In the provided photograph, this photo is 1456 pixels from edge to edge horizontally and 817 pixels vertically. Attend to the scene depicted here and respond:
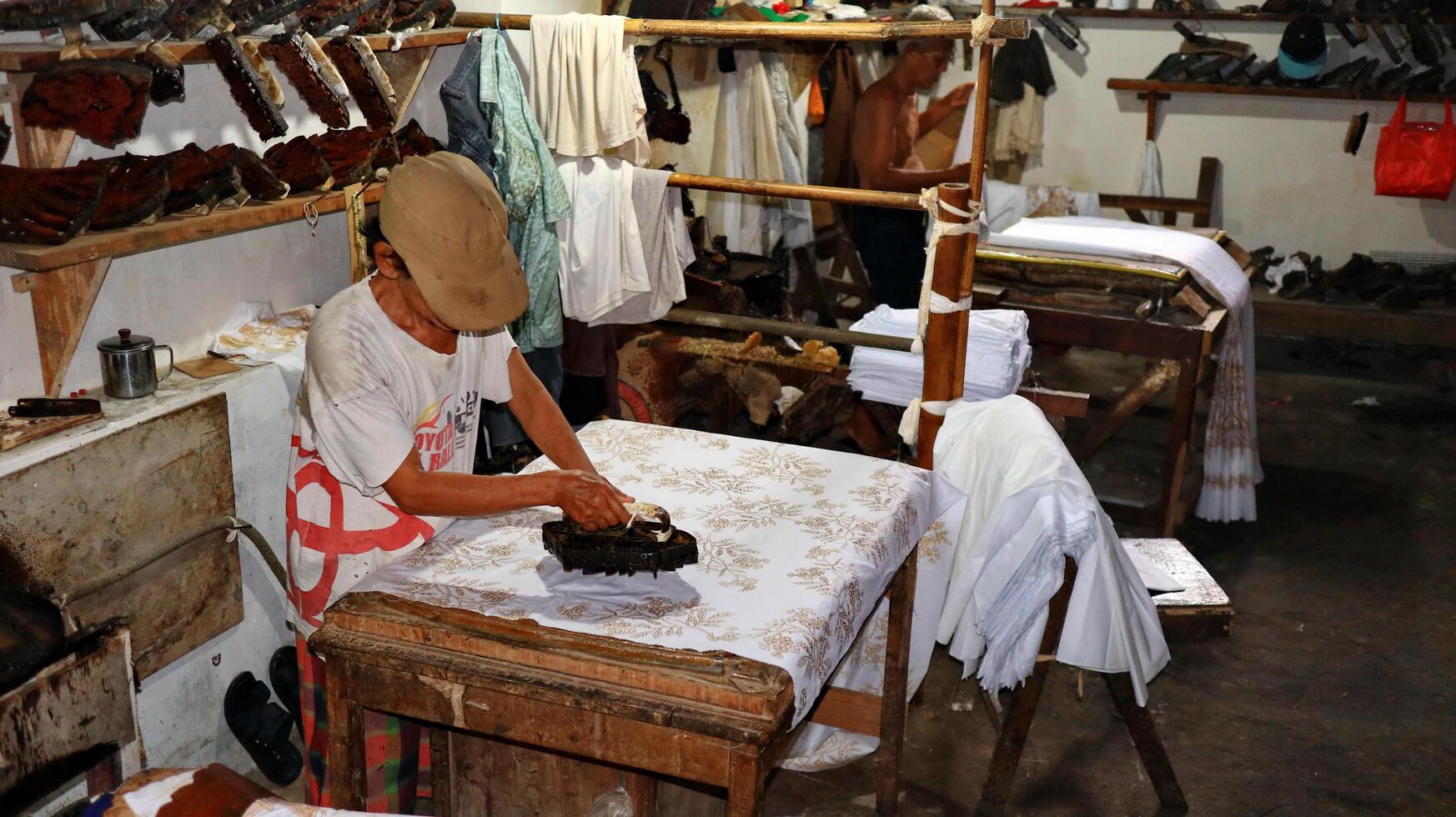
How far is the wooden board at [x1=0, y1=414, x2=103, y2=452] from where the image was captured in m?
2.83

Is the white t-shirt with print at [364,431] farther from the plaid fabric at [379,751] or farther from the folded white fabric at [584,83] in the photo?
the folded white fabric at [584,83]

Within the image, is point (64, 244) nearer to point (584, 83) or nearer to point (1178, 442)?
point (584, 83)

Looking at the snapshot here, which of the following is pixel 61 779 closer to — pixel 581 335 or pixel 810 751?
pixel 810 751

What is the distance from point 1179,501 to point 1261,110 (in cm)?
433

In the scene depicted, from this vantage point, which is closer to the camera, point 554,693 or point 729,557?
point 554,693

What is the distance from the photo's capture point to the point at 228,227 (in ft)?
10.7

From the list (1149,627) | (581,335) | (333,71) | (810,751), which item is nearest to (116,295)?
(333,71)

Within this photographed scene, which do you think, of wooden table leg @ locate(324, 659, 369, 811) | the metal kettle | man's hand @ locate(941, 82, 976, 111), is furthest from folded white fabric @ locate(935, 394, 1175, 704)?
man's hand @ locate(941, 82, 976, 111)

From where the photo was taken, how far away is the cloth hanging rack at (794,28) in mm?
3402

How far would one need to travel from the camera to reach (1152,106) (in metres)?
8.98

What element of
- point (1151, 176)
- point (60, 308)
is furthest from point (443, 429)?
point (1151, 176)

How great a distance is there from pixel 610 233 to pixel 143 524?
1.75 meters

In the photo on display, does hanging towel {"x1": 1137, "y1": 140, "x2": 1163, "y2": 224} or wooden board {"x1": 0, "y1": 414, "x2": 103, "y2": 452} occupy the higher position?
hanging towel {"x1": 1137, "y1": 140, "x2": 1163, "y2": 224}

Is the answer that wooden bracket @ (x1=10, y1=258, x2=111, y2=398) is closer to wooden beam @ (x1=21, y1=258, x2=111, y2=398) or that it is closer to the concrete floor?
wooden beam @ (x1=21, y1=258, x2=111, y2=398)
